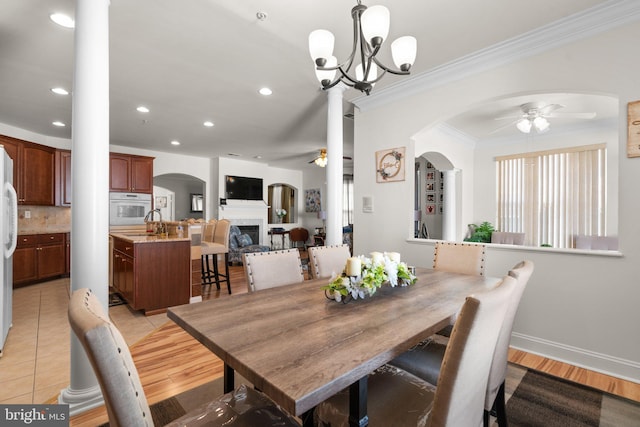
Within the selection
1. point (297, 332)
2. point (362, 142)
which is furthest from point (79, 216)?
point (362, 142)

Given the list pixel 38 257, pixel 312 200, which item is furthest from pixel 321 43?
pixel 312 200

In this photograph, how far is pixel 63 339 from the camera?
2787mm

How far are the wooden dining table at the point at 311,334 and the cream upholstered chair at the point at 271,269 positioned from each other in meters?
0.22

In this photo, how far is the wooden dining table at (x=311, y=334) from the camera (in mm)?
763

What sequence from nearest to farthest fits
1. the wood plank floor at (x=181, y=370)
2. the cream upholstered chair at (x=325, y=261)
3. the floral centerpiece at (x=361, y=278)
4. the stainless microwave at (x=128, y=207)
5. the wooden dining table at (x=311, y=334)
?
the wooden dining table at (x=311, y=334) < the floral centerpiece at (x=361, y=278) < the wood plank floor at (x=181, y=370) < the cream upholstered chair at (x=325, y=261) < the stainless microwave at (x=128, y=207)

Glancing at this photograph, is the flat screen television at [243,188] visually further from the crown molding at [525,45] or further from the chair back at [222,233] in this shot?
the crown molding at [525,45]

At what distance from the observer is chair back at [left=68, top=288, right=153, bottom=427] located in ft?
2.00

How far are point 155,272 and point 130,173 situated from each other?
149 inches

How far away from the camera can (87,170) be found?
1729mm

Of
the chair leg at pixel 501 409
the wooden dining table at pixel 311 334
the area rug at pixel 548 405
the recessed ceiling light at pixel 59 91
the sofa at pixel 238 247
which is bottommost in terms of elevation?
→ the area rug at pixel 548 405

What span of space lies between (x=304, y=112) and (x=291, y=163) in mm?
4441

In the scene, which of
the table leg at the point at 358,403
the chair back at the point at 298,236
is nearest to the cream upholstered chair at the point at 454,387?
the table leg at the point at 358,403

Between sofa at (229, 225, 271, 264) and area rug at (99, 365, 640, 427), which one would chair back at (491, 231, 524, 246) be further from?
sofa at (229, 225, 271, 264)
